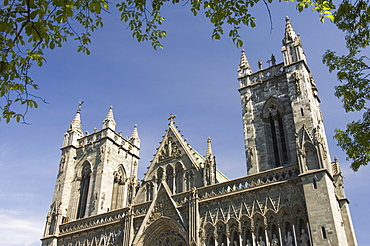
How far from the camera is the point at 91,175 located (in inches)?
1366

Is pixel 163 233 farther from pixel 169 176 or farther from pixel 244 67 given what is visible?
pixel 244 67

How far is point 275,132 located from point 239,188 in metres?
5.10

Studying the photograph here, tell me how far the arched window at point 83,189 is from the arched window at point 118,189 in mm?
2395

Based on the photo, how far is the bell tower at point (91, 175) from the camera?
1298 inches

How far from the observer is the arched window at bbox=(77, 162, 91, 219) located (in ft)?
111

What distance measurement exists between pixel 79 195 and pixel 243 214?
57.7 ft

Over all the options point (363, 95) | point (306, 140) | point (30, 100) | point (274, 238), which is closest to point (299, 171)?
point (306, 140)

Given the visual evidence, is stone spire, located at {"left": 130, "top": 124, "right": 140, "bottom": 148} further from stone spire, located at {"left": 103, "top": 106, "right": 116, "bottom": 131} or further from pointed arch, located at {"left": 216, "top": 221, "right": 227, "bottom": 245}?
pointed arch, located at {"left": 216, "top": 221, "right": 227, "bottom": 245}

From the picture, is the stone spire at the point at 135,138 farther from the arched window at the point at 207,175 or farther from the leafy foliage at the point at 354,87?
the leafy foliage at the point at 354,87

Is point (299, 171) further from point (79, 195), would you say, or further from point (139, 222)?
point (79, 195)

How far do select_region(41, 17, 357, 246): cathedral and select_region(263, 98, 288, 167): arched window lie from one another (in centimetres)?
7

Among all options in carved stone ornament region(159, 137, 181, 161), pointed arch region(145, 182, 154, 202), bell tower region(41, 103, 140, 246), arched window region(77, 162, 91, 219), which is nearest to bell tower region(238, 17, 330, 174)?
carved stone ornament region(159, 137, 181, 161)

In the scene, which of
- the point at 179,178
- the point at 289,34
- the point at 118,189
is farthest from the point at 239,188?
the point at 118,189

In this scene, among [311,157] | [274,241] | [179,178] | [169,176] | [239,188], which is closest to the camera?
[274,241]
